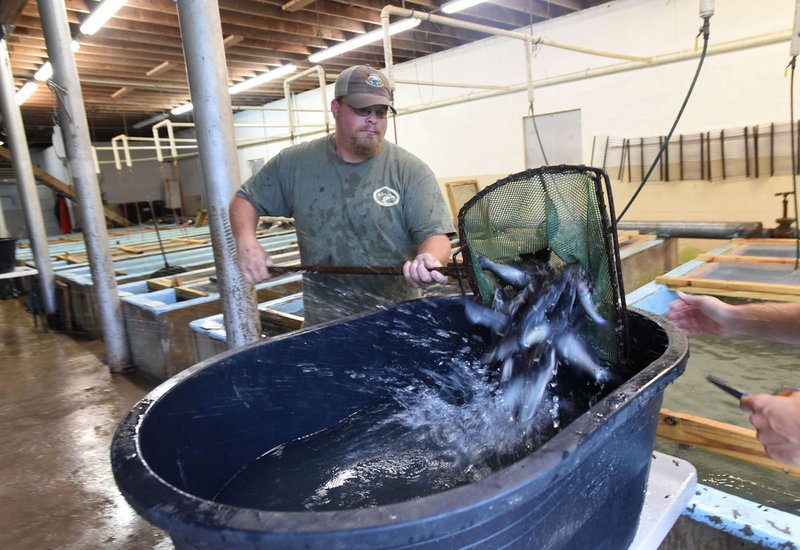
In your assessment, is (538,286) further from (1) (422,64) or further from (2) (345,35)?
(1) (422,64)

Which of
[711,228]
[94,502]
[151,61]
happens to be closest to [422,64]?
[151,61]

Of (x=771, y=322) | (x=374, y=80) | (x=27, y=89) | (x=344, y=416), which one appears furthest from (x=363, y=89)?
(x=27, y=89)

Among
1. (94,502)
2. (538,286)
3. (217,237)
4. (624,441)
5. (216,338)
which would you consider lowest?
(94,502)

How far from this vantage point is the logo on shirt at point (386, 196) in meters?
1.87

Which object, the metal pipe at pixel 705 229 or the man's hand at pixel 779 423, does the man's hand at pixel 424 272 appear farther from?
the metal pipe at pixel 705 229

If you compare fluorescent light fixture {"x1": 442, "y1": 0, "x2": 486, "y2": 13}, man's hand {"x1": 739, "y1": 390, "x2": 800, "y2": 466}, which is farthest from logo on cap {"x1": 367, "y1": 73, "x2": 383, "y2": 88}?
fluorescent light fixture {"x1": 442, "y1": 0, "x2": 486, "y2": 13}

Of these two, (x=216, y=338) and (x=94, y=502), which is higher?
(x=216, y=338)

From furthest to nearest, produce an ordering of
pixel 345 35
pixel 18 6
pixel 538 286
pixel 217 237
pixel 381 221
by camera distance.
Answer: pixel 345 35 → pixel 18 6 → pixel 217 237 → pixel 381 221 → pixel 538 286

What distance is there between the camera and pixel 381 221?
1.88 m

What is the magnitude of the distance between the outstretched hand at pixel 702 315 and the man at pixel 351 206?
0.75 m

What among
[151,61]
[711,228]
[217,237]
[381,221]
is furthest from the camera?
[151,61]

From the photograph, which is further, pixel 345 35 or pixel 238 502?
pixel 345 35

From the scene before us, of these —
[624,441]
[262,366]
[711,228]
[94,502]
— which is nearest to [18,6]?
[94,502]

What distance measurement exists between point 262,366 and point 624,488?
80 centimetres
